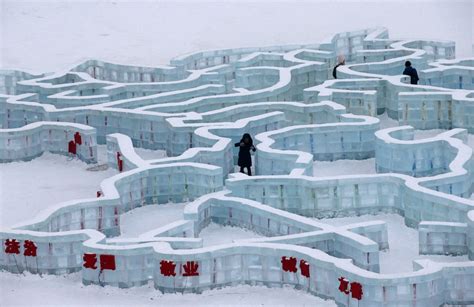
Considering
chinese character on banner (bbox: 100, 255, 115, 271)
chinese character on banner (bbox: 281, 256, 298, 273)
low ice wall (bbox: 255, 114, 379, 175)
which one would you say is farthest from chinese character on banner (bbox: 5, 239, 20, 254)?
low ice wall (bbox: 255, 114, 379, 175)

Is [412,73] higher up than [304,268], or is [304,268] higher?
[412,73]

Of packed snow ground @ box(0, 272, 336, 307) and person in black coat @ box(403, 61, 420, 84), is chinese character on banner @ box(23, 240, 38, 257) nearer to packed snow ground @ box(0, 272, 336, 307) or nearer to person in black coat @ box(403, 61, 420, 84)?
packed snow ground @ box(0, 272, 336, 307)

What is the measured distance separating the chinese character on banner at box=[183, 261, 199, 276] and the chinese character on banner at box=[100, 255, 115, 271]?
1742mm

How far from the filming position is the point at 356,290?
30.5m

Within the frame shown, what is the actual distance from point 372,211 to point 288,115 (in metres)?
8.70

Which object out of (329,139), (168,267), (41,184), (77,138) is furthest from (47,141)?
(168,267)

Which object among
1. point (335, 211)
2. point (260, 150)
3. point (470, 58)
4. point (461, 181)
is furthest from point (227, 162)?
point (470, 58)

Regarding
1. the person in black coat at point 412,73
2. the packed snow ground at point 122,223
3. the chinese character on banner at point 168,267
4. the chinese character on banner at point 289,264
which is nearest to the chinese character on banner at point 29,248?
the packed snow ground at point 122,223

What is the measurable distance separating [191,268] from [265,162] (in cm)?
827

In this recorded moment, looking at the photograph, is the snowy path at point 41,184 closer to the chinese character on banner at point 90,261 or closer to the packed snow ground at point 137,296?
the packed snow ground at point 137,296

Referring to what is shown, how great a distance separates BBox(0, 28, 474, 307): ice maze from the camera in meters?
32.2

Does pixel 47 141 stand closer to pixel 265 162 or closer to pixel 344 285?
pixel 265 162

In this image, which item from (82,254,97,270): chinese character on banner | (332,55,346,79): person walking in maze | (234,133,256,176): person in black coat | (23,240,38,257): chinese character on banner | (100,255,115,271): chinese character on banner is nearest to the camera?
(100,255,115,271): chinese character on banner

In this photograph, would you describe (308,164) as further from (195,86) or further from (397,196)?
(195,86)
